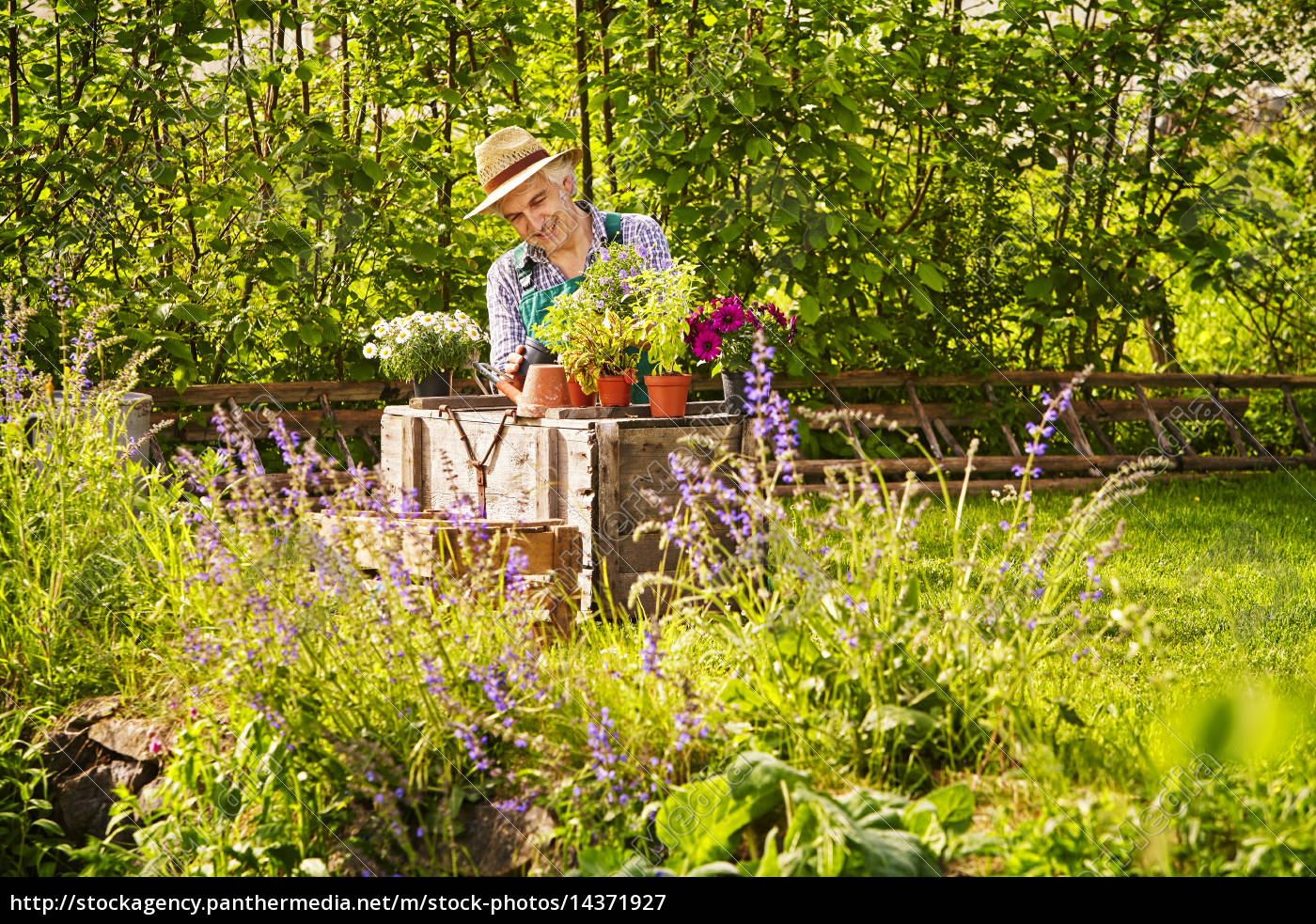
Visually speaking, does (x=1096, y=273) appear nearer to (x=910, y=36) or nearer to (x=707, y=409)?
(x=910, y=36)

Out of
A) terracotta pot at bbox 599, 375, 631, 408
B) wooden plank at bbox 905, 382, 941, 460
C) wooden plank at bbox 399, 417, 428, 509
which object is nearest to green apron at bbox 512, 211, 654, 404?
wooden plank at bbox 399, 417, 428, 509

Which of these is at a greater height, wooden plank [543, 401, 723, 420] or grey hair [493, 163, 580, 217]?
grey hair [493, 163, 580, 217]

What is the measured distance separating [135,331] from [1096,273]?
525cm

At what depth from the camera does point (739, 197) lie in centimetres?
610

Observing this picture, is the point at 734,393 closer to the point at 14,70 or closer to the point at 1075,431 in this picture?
the point at 14,70

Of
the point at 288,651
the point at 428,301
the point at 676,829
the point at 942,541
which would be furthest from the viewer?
the point at 428,301

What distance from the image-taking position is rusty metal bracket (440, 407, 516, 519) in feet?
11.9

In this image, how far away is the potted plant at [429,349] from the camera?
170 inches

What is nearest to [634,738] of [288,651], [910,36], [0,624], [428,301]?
[288,651]

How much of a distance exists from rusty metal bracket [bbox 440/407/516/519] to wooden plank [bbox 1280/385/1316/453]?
20.2ft

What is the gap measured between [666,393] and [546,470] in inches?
17.0

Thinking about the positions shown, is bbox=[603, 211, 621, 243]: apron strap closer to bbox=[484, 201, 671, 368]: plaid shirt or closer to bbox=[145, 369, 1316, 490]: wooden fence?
bbox=[484, 201, 671, 368]: plaid shirt

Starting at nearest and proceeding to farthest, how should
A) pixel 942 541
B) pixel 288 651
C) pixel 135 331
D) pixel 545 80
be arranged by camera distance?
1. pixel 288 651
2. pixel 135 331
3. pixel 942 541
4. pixel 545 80

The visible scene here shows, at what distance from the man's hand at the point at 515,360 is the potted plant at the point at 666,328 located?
0.56 metres
